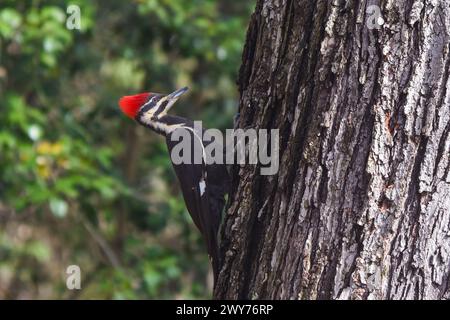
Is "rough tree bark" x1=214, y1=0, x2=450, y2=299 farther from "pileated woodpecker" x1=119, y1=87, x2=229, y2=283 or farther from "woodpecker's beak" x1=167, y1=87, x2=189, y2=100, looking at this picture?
"woodpecker's beak" x1=167, y1=87, x2=189, y2=100

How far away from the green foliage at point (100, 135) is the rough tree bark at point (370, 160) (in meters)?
2.15

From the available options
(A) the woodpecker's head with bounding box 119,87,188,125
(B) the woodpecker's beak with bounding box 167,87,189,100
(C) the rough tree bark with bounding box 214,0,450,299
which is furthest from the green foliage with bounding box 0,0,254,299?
(C) the rough tree bark with bounding box 214,0,450,299

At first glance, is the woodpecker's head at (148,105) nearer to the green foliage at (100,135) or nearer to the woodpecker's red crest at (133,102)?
the woodpecker's red crest at (133,102)

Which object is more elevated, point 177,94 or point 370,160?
point 177,94

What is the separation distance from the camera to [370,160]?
199cm

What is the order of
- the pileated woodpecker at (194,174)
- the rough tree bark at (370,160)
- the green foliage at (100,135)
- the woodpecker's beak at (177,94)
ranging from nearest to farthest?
the rough tree bark at (370,160), the pileated woodpecker at (194,174), the woodpecker's beak at (177,94), the green foliage at (100,135)

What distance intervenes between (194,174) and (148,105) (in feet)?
1.61

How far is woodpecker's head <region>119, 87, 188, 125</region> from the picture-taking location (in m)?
3.60

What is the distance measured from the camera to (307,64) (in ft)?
6.92

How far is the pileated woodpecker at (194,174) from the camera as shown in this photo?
10.4 feet

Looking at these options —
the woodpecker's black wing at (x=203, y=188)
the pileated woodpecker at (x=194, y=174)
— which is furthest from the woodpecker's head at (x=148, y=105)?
the woodpecker's black wing at (x=203, y=188)

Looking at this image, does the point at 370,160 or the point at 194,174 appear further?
the point at 194,174

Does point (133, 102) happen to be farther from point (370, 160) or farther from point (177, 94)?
point (370, 160)

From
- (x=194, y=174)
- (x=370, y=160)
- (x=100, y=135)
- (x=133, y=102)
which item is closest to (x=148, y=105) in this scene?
(x=133, y=102)
